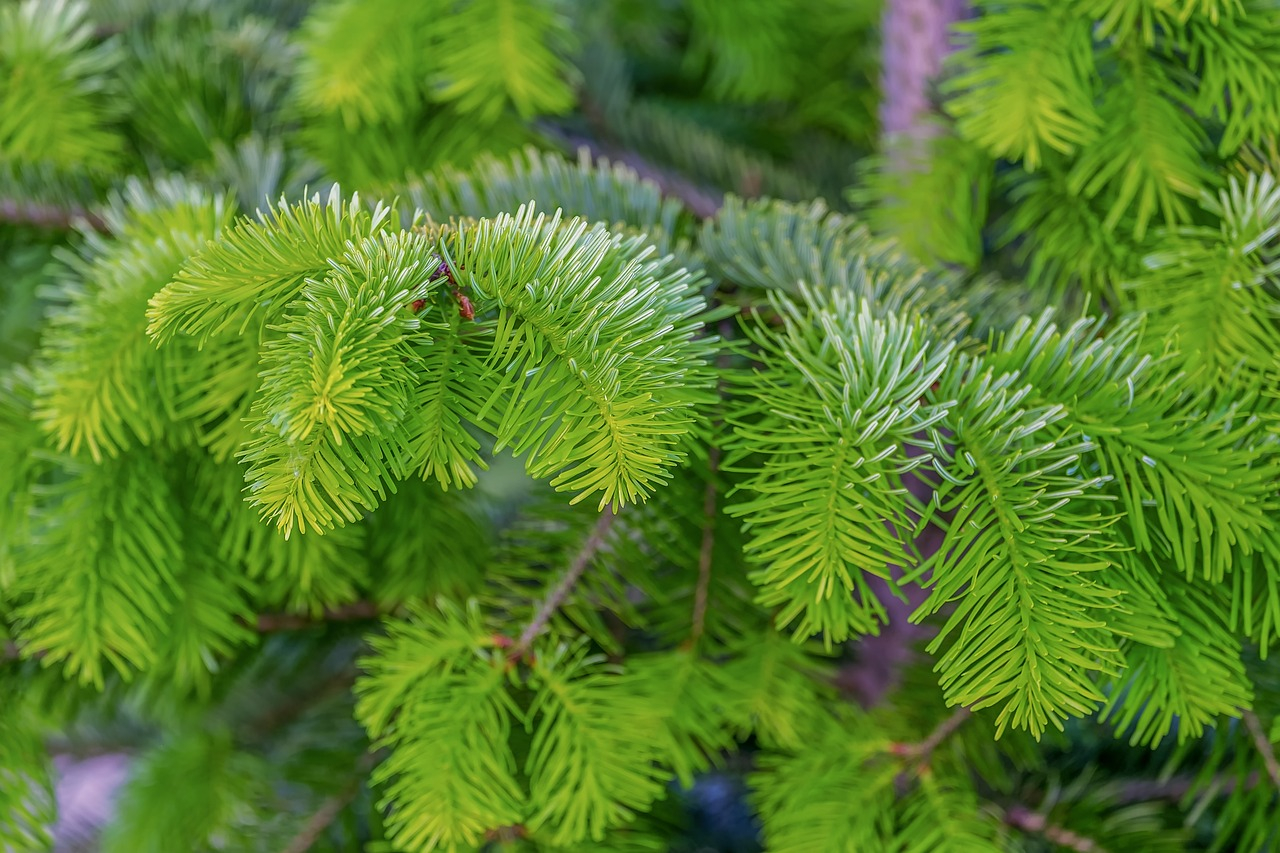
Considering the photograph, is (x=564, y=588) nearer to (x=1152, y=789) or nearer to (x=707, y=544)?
(x=707, y=544)

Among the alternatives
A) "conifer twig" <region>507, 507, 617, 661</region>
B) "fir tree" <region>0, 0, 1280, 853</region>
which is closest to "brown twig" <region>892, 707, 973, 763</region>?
"fir tree" <region>0, 0, 1280, 853</region>

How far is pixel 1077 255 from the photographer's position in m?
0.32

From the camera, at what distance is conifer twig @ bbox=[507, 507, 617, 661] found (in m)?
0.30

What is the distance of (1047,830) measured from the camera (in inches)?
14.0

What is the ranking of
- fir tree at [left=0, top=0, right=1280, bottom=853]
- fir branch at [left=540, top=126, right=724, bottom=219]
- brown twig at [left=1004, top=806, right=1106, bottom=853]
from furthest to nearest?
fir branch at [left=540, top=126, right=724, bottom=219]
brown twig at [left=1004, top=806, right=1106, bottom=853]
fir tree at [left=0, top=0, right=1280, bottom=853]

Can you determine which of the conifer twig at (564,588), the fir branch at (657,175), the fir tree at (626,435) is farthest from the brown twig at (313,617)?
the fir branch at (657,175)

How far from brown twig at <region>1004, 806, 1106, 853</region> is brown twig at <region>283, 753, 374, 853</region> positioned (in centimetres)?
28

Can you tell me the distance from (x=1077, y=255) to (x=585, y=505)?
0.64 ft

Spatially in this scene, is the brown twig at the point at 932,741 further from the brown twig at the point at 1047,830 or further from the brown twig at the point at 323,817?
the brown twig at the point at 323,817

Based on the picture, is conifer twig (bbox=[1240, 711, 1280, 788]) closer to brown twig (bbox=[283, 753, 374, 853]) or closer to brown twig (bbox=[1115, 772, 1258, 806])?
brown twig (bbox=[1115, 772, 1258, 806])

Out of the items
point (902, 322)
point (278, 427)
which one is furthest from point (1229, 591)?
point (278, 427)

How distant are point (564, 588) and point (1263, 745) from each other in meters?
0.24

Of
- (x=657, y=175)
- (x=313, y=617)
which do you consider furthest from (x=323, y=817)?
(x=657, y=175)

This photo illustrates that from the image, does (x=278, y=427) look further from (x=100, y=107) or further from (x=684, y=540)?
(x=100, y=107)
